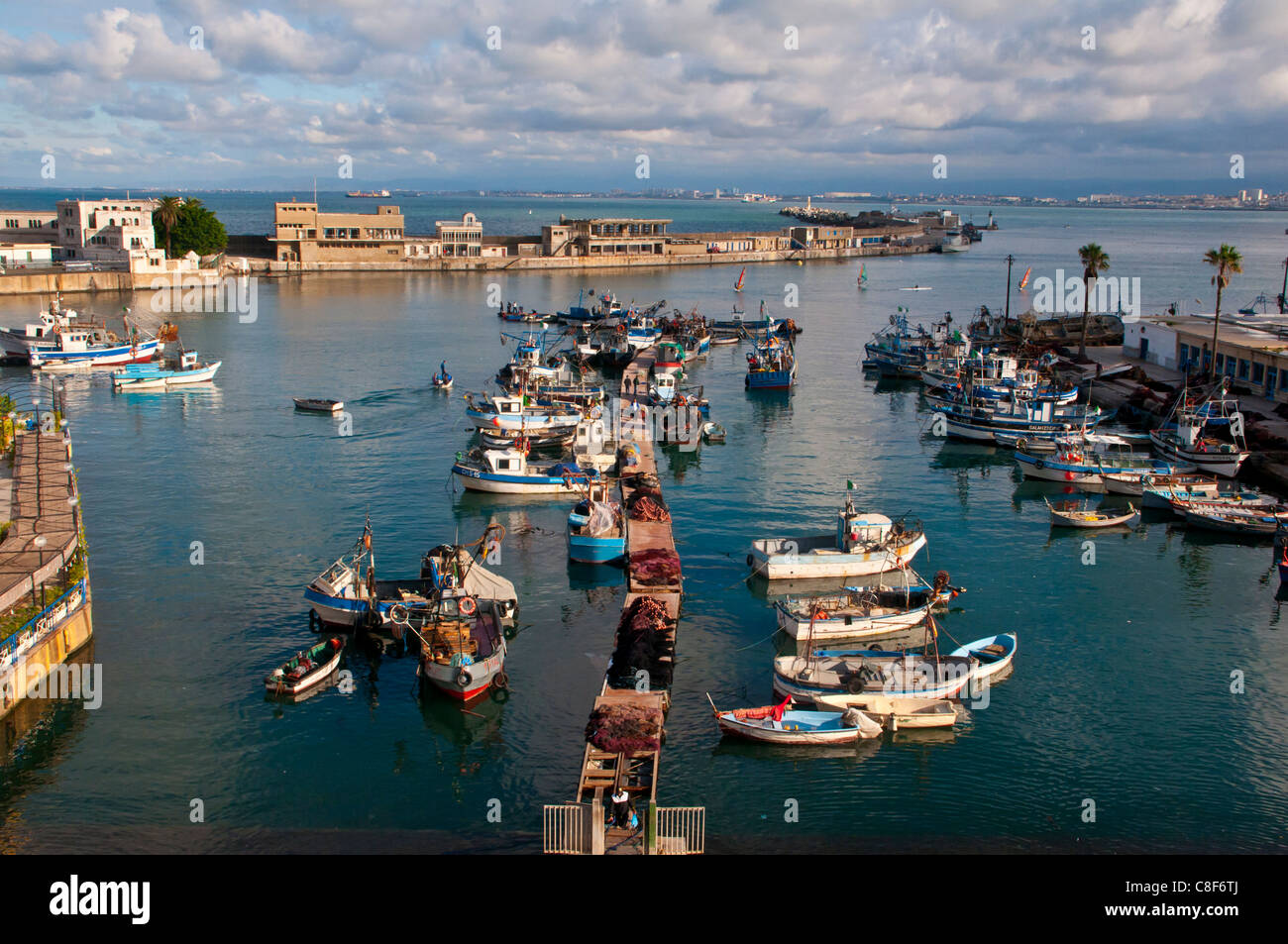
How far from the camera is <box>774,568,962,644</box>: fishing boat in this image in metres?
31.0

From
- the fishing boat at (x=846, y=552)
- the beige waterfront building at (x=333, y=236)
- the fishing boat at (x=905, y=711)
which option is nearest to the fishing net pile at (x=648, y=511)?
the fishing boat at (x=846, y=552)

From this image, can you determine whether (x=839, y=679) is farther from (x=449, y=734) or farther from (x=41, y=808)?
(x=41, y=808)

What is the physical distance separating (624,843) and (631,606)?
11929 mm

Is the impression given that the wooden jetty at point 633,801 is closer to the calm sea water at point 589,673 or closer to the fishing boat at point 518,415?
the calm sea water at point 589,673

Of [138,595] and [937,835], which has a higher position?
[138,595]

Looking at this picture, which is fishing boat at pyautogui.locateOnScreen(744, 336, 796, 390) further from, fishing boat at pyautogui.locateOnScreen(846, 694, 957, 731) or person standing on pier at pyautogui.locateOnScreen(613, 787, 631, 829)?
person standing on pier at pyautogui.locateOnScreen(613, 787, 631, 829)

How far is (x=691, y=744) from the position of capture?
2527cm

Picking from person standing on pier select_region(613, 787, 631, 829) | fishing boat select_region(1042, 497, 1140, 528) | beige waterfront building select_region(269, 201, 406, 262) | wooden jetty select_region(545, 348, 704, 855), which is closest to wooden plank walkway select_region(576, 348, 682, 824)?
wooden jetty select_region(545, 348, 704, 855)

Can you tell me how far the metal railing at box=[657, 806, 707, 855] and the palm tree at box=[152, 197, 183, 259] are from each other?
11879 cm

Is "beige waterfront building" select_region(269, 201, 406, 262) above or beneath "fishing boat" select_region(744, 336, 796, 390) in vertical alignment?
above

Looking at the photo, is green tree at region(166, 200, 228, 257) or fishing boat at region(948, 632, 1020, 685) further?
green tree at region(166, 200, 228, 257)

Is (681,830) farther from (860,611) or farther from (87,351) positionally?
(87,351)
